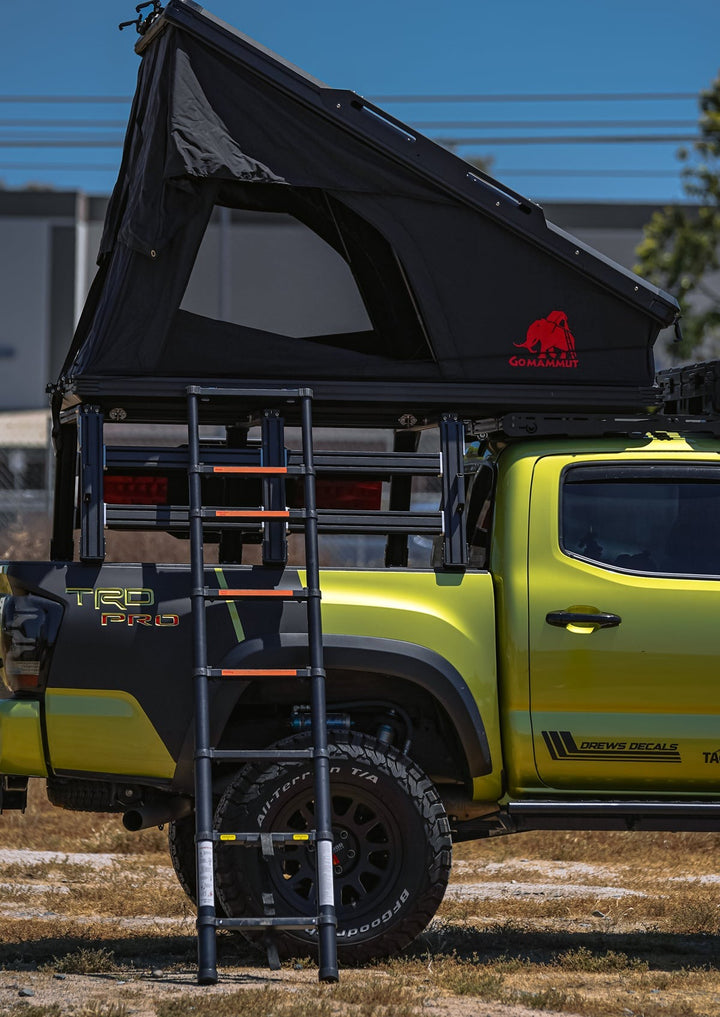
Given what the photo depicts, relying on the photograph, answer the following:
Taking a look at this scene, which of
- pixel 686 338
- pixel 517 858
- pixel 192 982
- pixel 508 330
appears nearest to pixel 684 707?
pixel 508 330

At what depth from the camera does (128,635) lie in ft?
20.0

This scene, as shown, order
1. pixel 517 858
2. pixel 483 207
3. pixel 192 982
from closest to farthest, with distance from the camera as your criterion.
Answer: pixel 192 982 → pixel 483 207 → pixel 517 858

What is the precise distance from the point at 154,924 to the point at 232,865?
1.59 m

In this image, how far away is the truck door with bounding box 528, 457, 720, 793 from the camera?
6.25 meters

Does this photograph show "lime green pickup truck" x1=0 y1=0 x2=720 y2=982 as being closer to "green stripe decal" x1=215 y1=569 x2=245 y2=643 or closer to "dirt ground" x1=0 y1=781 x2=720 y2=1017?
"green stripe decal" x1=215 y1=569 x2=245 y2=643

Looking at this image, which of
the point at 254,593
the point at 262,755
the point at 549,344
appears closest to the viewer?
the point at 262,755

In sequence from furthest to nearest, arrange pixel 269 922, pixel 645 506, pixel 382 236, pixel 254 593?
1. pixel 382 236
2. pixel 645 506
3. pixel 254 593
4. pixel 269 922

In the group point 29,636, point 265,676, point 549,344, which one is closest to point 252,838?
point 265,676

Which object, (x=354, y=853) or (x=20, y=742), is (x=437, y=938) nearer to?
(x=354, y=853)

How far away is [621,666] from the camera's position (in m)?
6.25

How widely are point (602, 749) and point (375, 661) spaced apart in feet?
3.43

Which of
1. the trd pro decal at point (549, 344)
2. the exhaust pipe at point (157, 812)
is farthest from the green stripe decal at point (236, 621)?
the trd pro decal at point (549, 344)

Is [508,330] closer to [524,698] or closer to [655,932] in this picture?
[524,698]

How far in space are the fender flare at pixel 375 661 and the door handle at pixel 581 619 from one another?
486mm
